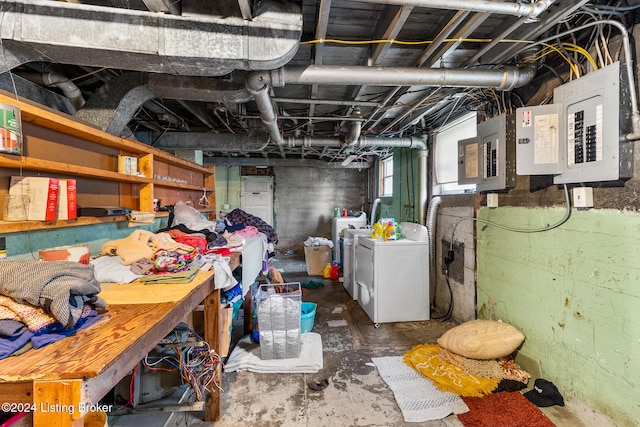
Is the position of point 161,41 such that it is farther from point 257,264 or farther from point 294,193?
point 294,193

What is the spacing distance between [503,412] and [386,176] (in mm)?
4191

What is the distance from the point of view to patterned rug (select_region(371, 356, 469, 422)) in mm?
1723

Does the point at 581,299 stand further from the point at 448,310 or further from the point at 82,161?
the point at 82,161

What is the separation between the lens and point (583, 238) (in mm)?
1629

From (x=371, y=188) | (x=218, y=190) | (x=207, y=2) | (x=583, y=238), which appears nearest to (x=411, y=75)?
(x=207, y=2)

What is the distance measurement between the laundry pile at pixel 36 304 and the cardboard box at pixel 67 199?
606mm

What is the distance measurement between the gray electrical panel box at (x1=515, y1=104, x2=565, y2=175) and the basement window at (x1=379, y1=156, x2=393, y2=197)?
3279mm

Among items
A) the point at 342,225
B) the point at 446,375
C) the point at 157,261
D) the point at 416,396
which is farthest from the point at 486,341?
the point at 342,225

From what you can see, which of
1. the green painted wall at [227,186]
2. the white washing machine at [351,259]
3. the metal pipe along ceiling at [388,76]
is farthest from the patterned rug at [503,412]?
the green painted wall at [227,186]

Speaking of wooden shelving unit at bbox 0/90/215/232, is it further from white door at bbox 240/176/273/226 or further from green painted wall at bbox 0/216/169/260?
white door at bbox 240/176/273/226

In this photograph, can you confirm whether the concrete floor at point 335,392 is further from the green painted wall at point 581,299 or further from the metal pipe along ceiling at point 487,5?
the metal pipe along ceiling at point 487,5

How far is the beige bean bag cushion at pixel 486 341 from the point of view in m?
2.03

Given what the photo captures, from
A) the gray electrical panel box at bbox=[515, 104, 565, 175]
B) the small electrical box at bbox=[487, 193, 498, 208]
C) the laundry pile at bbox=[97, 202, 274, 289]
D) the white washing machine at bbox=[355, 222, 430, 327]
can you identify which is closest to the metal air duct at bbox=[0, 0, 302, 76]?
the laundry pile at bbox=[97, 202, 274, 289]

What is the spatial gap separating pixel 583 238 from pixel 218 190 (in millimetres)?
6167
